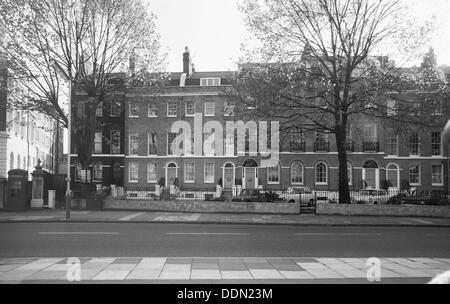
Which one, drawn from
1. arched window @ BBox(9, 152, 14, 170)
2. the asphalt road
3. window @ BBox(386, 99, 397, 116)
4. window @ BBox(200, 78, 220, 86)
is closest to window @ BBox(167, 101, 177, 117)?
window @ BBox(200, 78, 220, 86)

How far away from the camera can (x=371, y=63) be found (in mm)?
23375

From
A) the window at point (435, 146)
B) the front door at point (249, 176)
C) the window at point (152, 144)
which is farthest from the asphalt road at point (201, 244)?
the window at point (435, 146)

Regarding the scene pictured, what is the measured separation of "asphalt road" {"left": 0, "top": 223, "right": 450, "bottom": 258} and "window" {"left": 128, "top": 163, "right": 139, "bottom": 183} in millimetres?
33681

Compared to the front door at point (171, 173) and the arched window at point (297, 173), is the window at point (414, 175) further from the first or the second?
the front door at point (171, 173)

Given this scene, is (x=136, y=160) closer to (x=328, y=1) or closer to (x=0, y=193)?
(x=0, y=193)

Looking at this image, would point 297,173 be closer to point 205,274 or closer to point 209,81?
point 209,81

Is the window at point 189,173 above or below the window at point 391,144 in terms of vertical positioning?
below

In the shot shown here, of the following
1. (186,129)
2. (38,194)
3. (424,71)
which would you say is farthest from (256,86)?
(186,129)

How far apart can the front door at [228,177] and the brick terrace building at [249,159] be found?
0.11 m

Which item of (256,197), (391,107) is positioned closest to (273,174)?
(256,197)

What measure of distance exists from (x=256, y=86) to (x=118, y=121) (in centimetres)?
3138

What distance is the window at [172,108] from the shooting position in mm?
49619

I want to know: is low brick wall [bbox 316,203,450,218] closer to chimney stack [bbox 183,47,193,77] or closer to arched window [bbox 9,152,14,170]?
arched window [bbox 9,152,14,170]
